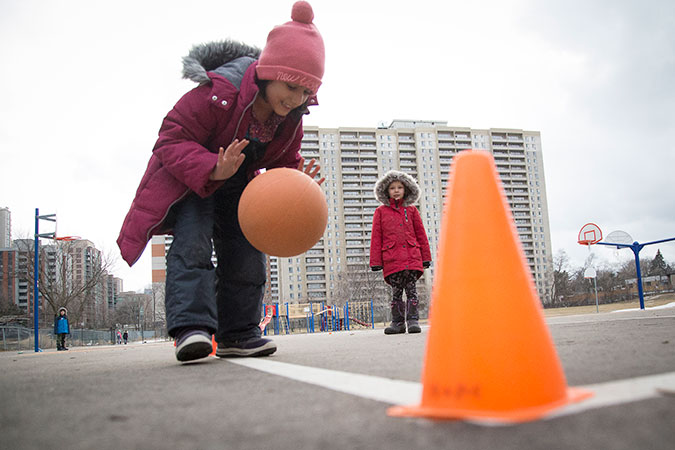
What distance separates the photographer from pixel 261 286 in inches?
151

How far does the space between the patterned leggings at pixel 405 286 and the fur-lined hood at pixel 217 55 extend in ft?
12.2

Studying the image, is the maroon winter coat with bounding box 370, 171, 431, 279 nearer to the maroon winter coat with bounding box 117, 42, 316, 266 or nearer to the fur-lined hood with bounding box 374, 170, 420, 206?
the fur-lined hood with bounding box 374, 170, 420, 206

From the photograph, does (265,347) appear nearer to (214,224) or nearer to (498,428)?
(214,224)

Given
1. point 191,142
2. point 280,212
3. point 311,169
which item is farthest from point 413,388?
point 311,169

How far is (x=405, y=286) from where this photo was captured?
263 inches

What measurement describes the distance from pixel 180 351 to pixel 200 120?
1450 millimetres

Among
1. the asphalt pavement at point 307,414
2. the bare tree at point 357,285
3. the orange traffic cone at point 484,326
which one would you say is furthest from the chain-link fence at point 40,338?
the bare tree at point 357,285

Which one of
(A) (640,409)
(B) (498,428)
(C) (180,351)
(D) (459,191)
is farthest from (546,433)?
(C) (180,351)

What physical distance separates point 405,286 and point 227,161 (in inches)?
157

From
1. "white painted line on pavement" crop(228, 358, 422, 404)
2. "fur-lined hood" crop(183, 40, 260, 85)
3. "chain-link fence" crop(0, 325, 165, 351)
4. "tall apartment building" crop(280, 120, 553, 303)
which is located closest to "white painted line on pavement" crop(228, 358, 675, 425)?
"white painted line on pavement" crop(228, 358, 422, 404)

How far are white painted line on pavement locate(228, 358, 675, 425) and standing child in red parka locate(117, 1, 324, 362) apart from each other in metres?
1.18

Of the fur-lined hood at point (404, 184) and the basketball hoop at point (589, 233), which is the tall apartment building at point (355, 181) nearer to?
the basketball hoop at point (589, 233)

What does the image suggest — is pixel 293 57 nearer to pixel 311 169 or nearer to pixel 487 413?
pixel 311 169

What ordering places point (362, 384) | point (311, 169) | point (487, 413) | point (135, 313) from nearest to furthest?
point (487, 413) → point (362, 384) → point (311, 169) → point (135, 313)
